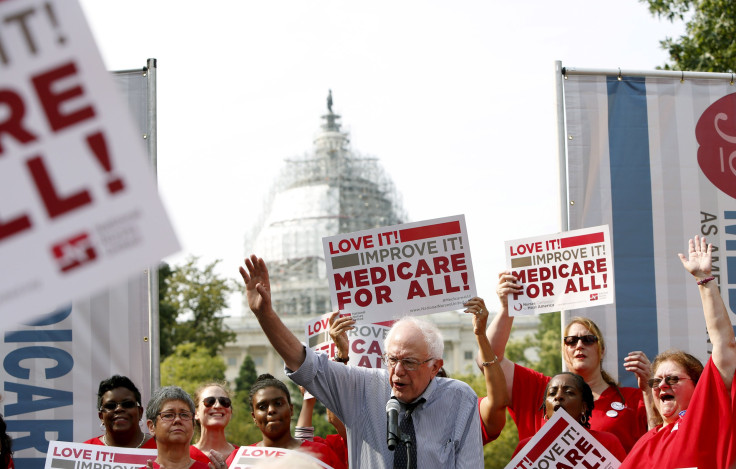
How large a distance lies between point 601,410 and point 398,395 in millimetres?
2057

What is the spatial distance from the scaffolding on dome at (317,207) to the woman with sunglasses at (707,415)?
121362 mm

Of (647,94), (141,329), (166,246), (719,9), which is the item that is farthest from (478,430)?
(719,9)

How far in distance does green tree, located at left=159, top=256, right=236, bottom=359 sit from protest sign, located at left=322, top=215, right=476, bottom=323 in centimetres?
3206

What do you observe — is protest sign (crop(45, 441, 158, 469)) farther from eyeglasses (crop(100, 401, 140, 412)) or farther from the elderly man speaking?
the elderly man speaking

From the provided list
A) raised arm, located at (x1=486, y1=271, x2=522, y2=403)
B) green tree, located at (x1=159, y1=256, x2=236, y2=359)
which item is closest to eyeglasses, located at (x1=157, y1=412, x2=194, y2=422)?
raised arm, located at (x1=486, y1=271, x2=522, y2=403)

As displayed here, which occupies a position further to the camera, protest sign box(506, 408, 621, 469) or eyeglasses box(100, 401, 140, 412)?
eyeglasses box(100, 401, 140, 412)

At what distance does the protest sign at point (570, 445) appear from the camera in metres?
5.84

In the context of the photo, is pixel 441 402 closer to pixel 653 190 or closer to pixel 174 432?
pixel 174 432

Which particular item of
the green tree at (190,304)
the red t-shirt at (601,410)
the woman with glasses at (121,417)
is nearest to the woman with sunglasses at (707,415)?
the red t-shirt at (601,410)

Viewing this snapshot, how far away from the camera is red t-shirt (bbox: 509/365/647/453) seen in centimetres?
627

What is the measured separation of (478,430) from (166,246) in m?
3.01

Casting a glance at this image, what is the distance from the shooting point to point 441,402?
4.85 metres

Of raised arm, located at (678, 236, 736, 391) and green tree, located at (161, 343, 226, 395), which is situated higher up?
raised arm, located at (678, 236, 736, 391)

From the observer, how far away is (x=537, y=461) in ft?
19.5
